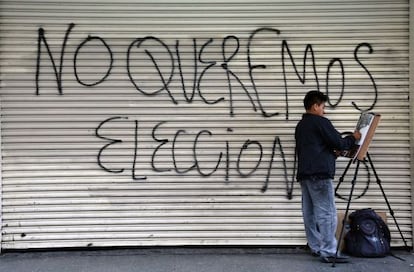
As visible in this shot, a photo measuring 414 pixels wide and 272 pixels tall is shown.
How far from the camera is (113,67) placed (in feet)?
18.0

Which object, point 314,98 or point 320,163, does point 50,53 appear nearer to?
point 314,98

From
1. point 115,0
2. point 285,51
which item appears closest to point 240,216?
point 285,51

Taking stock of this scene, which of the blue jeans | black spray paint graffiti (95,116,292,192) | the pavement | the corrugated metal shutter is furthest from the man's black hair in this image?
the pavement

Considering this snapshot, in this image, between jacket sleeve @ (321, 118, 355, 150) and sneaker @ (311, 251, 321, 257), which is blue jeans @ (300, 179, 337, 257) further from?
jacket sleeve @ (321, 118, 355, 150)

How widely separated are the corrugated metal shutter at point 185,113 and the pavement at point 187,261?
0.12 metres

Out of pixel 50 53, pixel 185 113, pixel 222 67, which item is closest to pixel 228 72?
pixel 222 67

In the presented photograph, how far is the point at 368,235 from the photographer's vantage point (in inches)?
206

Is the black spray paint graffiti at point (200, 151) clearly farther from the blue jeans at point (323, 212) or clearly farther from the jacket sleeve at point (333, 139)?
the jacket sleeve at point (333, 139)

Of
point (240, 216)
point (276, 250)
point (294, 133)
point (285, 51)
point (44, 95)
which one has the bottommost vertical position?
point (276, 250)

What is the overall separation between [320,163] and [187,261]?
65.2 inches

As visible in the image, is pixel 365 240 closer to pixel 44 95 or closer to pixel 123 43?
pixel 123 43

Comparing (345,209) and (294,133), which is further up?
(294,133)

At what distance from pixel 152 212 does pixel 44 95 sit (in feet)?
5.57

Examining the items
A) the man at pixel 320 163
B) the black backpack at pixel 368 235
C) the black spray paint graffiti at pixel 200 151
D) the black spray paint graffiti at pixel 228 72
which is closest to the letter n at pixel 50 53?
the black spray paint graffiti at pixel 228 72
